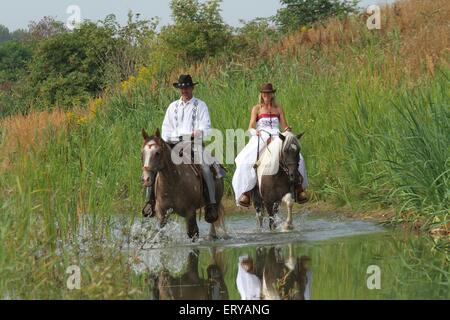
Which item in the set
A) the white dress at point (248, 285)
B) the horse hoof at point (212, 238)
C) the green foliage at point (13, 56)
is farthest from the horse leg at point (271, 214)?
the green foliage at point (13, 56)

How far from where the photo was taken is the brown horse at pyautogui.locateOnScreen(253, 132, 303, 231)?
16703 millimetres

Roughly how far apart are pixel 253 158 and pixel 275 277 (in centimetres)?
606

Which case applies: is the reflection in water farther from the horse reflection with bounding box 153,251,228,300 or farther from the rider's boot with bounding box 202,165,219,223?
the rider's boot with bounding box 202,165,219,223

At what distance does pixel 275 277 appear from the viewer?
455 inches

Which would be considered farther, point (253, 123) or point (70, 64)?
point (70, 64)

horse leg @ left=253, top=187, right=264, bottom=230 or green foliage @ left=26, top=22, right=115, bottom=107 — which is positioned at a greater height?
green foliage @ left=26, top=22, right=115, bottom=107

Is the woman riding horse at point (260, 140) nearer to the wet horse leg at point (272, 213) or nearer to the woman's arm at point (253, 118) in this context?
the woman's arm at point (253, 118)

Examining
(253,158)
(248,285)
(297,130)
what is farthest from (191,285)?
(297,130)

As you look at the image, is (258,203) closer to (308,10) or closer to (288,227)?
(288,227)

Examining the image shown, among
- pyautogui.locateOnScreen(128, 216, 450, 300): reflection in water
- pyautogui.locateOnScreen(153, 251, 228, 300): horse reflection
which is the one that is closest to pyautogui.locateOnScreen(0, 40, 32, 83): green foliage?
pyautogui.locateOnScreen(128, 216, 450, 300): reflection in water

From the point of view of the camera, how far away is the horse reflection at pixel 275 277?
10.4 m

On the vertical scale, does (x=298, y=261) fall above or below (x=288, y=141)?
below

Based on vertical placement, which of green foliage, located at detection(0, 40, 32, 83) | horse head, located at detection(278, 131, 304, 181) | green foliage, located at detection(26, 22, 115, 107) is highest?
green foliage, located at detection(0, 40, 32, 83)
